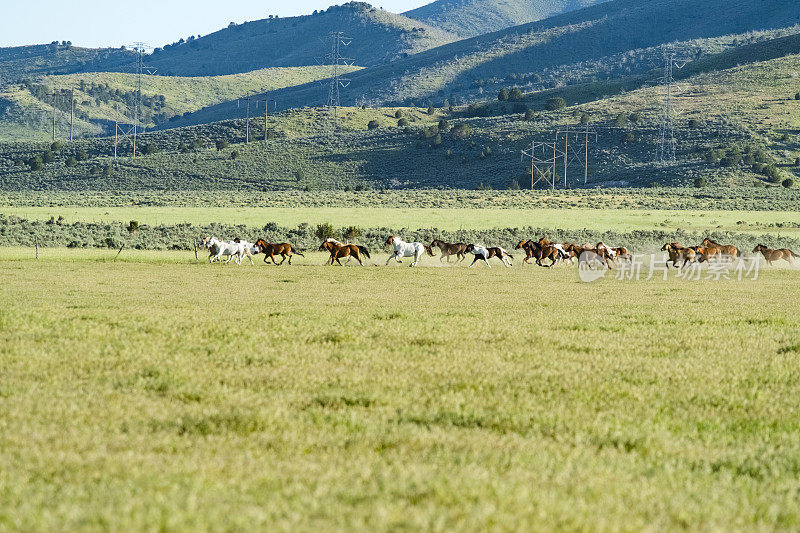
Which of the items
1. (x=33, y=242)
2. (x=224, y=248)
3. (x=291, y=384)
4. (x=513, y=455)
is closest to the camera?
(x=513, y=455)

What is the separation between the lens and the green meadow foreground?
562 cm

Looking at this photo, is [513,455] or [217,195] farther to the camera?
[217,195]

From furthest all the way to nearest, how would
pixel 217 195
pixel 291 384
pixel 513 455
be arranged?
1. pixel 217 195
2. pixel 291 384
3. pixel 513 455

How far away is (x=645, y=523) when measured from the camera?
5484mm

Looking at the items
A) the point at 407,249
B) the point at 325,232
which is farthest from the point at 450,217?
the point at 407,249

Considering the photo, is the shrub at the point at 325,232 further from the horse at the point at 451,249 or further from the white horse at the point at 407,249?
the white horse at the point at 407,249

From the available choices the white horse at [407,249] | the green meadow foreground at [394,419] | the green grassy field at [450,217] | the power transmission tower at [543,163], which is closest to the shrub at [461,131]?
the power transmission tower at [543,163]

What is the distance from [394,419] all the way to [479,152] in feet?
459

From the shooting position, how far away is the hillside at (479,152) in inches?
4985

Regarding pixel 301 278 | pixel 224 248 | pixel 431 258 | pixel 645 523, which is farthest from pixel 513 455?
pixel 431 258

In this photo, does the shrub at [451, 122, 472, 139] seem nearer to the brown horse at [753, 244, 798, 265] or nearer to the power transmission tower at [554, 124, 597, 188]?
the power transmission tower at [554, 124, 597, 188]

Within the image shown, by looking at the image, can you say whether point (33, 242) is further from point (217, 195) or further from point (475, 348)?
point (217, 195)

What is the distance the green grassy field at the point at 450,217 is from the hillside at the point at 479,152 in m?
36.4

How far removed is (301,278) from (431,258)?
1410cm
